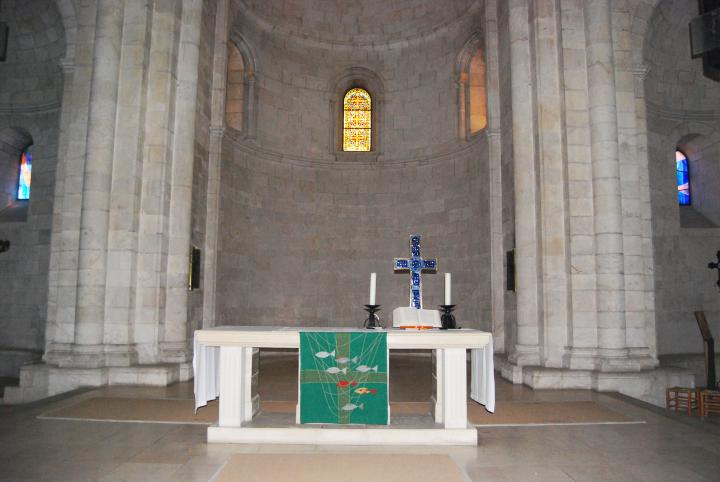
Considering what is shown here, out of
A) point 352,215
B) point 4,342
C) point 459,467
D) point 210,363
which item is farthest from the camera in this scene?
point 352,215

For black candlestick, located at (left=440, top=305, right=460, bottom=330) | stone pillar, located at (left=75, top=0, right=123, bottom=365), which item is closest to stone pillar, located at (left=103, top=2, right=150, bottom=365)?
stone pillar, located at (left=75, top=0, right=123, bottom=365)

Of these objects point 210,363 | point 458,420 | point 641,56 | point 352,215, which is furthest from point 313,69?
point 458,420

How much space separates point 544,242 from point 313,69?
9020 mm

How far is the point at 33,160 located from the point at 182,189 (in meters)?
5.70

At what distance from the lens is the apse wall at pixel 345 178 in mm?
13828

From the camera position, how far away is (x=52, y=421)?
20.3 ft

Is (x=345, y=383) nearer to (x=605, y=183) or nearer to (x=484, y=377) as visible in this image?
(x=484, y=377)

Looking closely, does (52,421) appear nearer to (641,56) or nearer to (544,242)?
(544,242)

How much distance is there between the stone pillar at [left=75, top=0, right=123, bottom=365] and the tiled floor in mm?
2025

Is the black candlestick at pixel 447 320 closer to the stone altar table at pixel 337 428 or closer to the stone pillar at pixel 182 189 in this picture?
the stone altar table at pixel 337 428

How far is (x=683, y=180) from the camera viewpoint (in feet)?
44.2

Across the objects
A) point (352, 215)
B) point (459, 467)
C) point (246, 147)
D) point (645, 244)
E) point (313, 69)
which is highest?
point (313, 69)

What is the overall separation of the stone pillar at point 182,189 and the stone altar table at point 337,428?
12.6 feet

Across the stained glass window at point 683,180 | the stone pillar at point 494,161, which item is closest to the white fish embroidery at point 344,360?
the stone pillar at point 494,161
